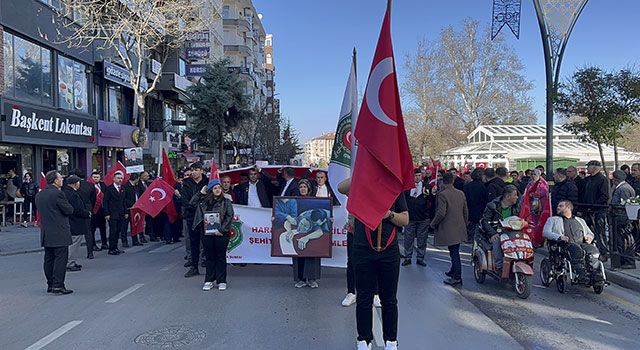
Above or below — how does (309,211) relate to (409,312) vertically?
above

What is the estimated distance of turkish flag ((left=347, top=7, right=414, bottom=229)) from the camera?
444 centimetres

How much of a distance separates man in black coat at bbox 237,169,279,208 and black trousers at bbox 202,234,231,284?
1.68 meters

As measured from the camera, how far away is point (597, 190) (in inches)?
396

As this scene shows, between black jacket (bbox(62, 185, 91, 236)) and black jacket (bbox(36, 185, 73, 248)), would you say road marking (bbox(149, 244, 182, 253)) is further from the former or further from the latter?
black jacket (bbox(36, 185, 73, 248))

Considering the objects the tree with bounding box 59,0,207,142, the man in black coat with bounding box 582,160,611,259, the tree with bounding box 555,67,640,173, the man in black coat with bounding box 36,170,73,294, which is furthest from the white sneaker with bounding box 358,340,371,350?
the tree with bounding box 59,0,207,142

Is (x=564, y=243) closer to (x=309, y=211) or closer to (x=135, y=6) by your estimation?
(x=309, y=211)

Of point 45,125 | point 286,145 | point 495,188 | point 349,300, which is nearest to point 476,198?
point 495,188

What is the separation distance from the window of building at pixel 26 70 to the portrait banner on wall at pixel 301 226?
14401 mm

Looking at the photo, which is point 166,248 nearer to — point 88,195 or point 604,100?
point 88,195

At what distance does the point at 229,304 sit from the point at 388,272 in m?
3.14

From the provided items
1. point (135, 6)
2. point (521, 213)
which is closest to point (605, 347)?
point (521, 213)

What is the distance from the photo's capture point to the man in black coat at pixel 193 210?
29.7ft

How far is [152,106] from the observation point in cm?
3447

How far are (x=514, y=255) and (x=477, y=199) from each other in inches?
188
